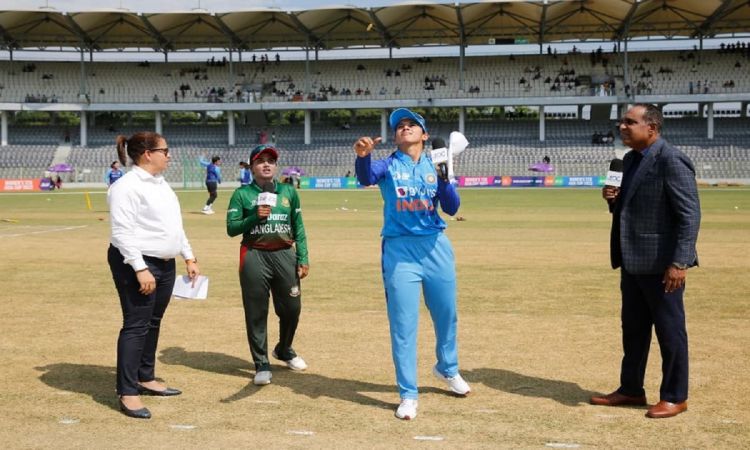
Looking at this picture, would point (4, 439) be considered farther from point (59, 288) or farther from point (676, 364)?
point (59, 288)

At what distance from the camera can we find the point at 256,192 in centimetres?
748

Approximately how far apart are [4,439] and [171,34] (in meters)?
67.0

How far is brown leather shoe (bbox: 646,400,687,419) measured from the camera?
6.11m

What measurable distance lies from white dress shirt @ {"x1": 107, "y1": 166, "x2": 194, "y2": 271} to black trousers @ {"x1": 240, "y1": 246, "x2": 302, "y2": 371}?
925mm

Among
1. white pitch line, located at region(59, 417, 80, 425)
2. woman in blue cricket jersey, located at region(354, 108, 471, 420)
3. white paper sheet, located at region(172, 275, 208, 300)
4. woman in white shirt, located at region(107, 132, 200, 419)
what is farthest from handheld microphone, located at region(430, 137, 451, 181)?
white pitch line, located at region(59, 417, 80, 425)

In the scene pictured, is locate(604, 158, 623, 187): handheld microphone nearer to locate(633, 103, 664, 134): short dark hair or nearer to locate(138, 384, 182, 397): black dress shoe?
locate(633, 103, 664, 134): short dark hair

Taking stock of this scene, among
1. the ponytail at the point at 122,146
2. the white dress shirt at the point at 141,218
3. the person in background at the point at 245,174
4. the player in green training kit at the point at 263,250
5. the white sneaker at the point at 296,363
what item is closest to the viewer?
the white dress shirt at the point at 141,218

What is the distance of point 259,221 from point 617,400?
3240mm

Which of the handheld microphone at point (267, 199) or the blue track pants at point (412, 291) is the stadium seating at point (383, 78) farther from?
the blue track pants at point (412, 291)

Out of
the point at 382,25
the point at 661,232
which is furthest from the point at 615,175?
the point at 382,25

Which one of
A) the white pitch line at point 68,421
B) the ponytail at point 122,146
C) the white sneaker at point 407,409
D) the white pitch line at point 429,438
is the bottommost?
the white pitch line at point 429,438

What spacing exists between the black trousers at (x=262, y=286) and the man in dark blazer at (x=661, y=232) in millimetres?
2784

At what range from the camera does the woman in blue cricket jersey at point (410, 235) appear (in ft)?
20.8

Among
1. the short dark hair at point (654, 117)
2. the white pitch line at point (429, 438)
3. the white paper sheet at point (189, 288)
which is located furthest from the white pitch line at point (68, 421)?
the short dark hair at point (654, 117)
